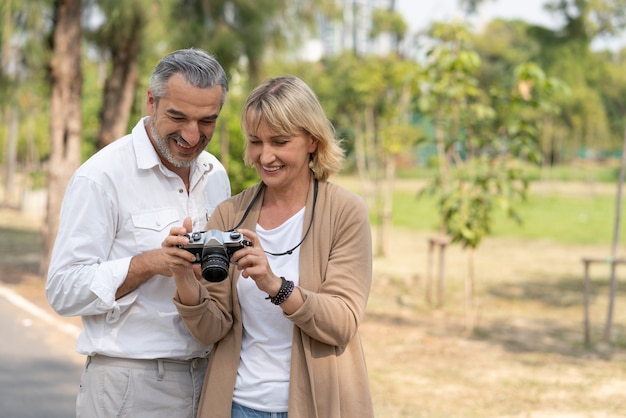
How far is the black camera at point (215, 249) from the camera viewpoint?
2263mm

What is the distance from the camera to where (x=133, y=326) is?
105 inches

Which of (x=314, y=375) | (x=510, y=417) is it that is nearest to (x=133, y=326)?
(x=314, y=375)

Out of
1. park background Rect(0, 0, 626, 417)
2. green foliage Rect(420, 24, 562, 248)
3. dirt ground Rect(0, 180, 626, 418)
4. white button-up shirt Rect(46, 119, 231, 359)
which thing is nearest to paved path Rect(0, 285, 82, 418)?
dirt ground Rect(0, 180, 626, 418)

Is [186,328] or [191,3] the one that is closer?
[186,328]

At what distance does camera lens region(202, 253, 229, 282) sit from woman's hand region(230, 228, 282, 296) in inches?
1.9

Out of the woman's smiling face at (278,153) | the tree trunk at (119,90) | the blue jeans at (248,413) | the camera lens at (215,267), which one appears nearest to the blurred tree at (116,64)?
the tree trunk at (119,90)

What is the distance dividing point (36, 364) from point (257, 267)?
5497 mm

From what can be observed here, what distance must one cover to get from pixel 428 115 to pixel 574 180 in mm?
38924

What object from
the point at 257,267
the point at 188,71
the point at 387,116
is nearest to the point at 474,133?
the point at 387,116

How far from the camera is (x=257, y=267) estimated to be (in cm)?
233

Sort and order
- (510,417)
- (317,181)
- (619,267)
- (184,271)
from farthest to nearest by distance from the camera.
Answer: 1. (619,267)
2. (510,417)
3. (317,181)
4. (184,271)

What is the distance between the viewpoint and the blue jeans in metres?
2.51

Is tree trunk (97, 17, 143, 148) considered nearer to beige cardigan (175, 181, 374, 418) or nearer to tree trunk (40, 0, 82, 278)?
tree trunk (40, 0, 82, 278)

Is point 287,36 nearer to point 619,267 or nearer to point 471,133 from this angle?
point 471,133
